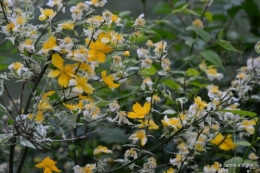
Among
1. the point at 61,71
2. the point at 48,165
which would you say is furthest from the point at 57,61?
the point at 48,165

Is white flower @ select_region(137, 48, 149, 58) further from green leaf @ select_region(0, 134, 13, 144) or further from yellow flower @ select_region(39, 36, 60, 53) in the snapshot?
green leaf @ select_region(0, 134, 13, 144)

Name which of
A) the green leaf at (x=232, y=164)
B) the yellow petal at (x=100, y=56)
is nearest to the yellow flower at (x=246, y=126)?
the green leaf at (x=232, y=164)

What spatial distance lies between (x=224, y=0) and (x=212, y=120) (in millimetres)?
1256

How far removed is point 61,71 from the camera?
923mm

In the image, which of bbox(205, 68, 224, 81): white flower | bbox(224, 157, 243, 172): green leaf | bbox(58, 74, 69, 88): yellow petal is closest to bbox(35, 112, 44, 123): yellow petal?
bbox(58, 74, 69, 88): yellow petal

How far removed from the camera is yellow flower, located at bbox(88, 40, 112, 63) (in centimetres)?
93

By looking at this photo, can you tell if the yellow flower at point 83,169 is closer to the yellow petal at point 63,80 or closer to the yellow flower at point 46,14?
the yellow petal at point 63,80

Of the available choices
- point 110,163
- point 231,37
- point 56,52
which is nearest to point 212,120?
point 56,52

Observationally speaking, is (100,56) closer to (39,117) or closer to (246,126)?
(39,117)

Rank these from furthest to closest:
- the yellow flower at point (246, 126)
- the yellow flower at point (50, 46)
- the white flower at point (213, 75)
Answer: the white flower at point (213, 75) < the yellow flower at point (246, 126) < the yellow flower at point (50, 46)

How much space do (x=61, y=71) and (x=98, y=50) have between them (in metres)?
0.08

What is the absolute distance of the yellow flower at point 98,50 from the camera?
93 centimetres

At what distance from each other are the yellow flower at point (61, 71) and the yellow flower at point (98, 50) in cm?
5

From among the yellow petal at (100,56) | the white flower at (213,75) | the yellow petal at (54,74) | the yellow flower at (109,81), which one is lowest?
the white flower at (213,75)
